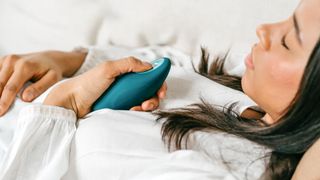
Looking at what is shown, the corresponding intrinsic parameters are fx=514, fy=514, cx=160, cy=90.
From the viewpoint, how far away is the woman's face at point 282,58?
746 mm

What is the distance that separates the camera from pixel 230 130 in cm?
86

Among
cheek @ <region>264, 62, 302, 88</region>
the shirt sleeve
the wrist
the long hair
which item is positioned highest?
cheek @ <region>264, 62, 302, 88</region>

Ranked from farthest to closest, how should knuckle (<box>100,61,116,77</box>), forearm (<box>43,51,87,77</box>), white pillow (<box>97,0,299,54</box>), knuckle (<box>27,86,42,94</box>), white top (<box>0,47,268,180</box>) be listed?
white pillow (<box>97,0,299,54</box>) < forearm (<box>43,51,87,77</box>) < knuckle (<box>27,86,42,94</box>) < knuckle (<box>100,61,116,77</box>) < white top (<box>0,47,268,180</box>)

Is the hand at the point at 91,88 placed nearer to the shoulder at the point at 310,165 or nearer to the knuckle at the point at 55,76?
the knuckle at the point at 55,76

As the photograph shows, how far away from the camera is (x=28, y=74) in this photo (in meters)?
1.06

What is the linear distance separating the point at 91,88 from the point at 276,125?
0.35 metres

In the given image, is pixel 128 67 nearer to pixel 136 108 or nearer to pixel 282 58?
pixel 136 108

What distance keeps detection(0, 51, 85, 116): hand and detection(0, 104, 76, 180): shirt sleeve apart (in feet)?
0.34

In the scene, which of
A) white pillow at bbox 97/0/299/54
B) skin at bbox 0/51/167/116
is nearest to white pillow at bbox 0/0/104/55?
white pillow at bbox 97/0/299/54

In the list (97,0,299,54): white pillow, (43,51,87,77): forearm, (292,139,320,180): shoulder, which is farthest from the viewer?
(97,0,299,54): white pillow

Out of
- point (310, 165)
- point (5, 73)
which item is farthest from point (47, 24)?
point (310, 165)

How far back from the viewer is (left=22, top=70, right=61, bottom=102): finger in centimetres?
103

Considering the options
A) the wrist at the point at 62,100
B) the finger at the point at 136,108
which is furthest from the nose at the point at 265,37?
the wrist at the point at 62,100

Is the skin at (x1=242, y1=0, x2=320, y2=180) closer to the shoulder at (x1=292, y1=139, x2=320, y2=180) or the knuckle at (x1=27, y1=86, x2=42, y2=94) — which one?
the shoulder at (x1=292, y1=139, x2=320, y2=180)
